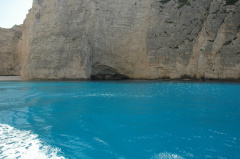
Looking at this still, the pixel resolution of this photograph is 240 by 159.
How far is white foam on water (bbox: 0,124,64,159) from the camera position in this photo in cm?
410

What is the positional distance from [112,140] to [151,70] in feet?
83.7

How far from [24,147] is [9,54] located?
130 ft

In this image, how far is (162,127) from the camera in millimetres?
5855

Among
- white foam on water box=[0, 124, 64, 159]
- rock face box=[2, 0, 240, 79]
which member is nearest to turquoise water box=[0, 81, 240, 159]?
white foam on water box=[0, 124, 64, 159]

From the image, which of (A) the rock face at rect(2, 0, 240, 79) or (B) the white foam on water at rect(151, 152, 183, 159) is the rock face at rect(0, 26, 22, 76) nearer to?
(A) the rock face at rect(2, 0, 240, 79)

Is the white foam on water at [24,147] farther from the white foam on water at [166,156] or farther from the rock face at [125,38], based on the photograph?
the rock face at [125,38]

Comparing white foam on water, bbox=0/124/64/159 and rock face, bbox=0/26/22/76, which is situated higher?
rock face, bbox=0/26/22/76

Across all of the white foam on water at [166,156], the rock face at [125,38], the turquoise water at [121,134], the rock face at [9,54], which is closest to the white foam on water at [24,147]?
the turquoise water at [121,134]

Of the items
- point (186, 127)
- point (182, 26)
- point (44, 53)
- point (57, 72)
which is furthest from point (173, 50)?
point (186, 127)

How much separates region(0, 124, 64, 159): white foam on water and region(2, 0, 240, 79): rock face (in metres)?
23.4

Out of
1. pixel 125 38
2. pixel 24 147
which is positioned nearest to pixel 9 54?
pixel 125 38

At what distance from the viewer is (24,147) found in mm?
4488

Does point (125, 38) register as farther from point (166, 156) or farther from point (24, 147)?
point (166, 156)

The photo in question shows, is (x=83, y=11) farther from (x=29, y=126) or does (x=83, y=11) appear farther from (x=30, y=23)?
(x=29, y=126)
